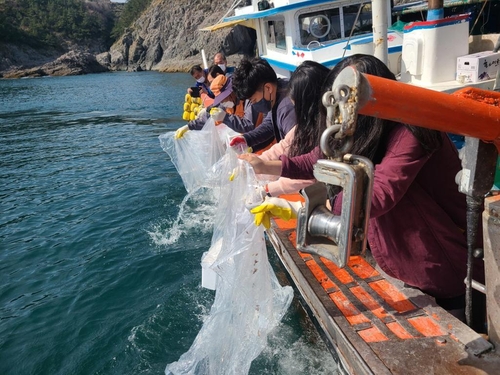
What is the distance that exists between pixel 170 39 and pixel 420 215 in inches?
2171

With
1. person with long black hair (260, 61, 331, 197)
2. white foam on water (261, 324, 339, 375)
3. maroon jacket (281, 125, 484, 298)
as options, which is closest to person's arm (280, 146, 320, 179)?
person with long black hair (260, 61, 331, 197)

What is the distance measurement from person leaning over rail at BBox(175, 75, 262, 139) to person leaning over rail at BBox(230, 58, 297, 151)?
59 cm

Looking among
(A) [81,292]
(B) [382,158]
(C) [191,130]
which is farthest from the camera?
(C) [191,130]

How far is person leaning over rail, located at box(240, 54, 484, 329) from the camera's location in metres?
1.74

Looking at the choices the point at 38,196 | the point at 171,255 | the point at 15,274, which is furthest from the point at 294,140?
the point at 38,196

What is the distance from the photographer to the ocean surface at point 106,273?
356cm

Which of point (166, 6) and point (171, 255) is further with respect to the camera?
point (166, 6)

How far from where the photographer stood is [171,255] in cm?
527

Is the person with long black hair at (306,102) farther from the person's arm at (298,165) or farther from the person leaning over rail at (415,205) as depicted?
the person leaning over rail at (415,205)

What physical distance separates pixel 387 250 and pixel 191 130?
4097 millimetres

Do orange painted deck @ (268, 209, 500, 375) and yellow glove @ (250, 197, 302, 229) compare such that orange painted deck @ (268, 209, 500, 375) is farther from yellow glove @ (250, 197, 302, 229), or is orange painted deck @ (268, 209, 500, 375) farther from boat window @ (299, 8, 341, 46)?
boat window @ (299, 8, 341, 46)

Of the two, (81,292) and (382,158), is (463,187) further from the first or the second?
(81,292)

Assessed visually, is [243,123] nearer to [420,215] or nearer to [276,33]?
[420,215]

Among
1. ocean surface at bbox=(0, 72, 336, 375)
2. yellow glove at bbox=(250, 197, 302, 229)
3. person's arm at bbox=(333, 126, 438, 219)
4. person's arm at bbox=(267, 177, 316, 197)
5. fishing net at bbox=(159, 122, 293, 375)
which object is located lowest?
ocean surface at bbox=(0, 72, 336, 375)
